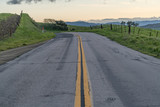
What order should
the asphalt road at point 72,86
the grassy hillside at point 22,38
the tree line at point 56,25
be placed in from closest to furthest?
the asphalt road at point 72,86 < the grassy hillside at point 22,38 < the tree line at point 56,25

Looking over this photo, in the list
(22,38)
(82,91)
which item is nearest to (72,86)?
(82,91)

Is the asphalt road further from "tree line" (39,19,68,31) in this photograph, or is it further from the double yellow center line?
"tree line" (39,19,68,31)

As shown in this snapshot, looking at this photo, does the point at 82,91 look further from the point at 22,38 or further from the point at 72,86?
the point at 22,38

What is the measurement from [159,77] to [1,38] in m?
16.9

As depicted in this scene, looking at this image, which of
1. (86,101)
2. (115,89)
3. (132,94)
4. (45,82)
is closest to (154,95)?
(132,94)

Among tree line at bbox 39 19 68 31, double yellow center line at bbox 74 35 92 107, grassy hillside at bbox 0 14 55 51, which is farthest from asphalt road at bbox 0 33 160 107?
tree line at bbox 39 19 68 31

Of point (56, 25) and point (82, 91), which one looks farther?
point (56, 25)

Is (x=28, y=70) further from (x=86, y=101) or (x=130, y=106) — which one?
(x=130, y=106)

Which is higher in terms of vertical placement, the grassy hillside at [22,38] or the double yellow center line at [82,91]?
the grassy hillside at [22,38]

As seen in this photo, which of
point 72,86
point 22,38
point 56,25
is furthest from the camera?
point 56,25

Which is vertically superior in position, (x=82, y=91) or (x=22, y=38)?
(x=22, y=38)

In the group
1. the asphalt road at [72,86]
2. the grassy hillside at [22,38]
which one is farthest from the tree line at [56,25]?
the asphalt road at [72,86]

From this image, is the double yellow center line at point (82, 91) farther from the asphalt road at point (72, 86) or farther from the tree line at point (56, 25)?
the tree line at point (56, 25)

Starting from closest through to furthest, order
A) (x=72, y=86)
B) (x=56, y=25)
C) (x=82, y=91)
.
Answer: (x=82, y=91) < (x=72, y=86) < (x=56, y=25)
